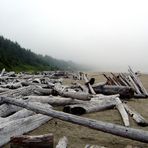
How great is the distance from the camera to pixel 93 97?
11.4 m

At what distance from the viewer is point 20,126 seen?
6.68m

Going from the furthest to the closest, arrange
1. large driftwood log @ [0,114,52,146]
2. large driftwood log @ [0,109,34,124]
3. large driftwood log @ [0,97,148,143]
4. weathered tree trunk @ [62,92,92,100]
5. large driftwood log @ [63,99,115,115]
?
1. weathered tree trunk @ [62,92,92,100]
2. large driftwood log @ [63,99,115,115]
3. large driftwood log @ [0,109,34,124]
4. large driftwood log @ [0,114,52,146]
5. large driftwood log @ [0,97,148,143]

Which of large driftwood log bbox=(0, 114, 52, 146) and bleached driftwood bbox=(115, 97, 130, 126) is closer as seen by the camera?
large driftwood log bbox=(0, 114, 52, 146)

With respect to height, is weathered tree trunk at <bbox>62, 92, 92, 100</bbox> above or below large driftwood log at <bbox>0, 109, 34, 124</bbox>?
above

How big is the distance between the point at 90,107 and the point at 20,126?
3396 mm

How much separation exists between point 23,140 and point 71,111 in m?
3.46

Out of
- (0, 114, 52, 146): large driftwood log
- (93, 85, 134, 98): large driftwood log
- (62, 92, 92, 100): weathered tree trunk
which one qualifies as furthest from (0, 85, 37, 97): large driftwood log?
(93, 85, 134, 98): large driftwood log

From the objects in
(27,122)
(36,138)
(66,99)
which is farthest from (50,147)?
(66,99)

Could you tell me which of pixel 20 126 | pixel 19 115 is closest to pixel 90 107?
pixel 19 115

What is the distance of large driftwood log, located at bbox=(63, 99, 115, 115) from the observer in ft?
29.3

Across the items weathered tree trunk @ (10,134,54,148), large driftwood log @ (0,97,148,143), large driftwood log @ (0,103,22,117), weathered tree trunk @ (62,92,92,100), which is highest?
weathered tree trunk @ (62,92,92,100)

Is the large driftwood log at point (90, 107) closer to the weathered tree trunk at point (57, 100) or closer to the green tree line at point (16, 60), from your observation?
the weathered tree trunk at point (57, 100)

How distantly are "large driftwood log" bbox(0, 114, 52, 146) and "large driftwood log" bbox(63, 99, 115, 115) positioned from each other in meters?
1.02

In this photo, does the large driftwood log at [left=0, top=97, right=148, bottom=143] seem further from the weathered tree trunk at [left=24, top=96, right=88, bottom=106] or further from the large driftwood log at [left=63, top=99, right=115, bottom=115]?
the weathered tree trunk at [left=24, top=96, right=88, bottom=106]
